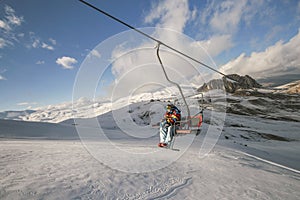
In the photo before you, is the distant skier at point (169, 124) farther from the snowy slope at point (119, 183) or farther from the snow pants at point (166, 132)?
the snowy slope at point (119, 183)

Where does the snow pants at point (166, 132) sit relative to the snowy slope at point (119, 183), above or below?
above

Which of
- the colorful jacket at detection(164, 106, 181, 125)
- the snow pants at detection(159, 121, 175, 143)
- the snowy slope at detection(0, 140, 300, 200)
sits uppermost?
the colorful jacket at detection(164, 106, 181, 125)

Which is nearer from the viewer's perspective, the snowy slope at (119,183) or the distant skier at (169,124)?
the snowy slope at (119,183)

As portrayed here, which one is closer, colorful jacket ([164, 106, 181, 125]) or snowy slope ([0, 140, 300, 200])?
snowy slope ([0, 140, 300, 200])

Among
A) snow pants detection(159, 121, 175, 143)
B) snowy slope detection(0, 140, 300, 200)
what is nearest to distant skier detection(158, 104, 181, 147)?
snow pants detection(159, 121, 175, 143)

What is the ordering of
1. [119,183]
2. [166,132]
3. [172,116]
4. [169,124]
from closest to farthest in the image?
[119,183], [169,124], [172,116], [166,132]

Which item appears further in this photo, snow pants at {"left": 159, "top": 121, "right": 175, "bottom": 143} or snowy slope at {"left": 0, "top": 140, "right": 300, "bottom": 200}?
snow pants at {"left": 159, "top": 121, "right": 175, "bottom": 143}

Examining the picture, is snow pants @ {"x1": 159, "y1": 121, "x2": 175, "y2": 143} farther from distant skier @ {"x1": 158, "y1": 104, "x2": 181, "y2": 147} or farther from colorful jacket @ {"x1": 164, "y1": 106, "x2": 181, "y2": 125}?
colorful jacket @ {"x1": 164, "y1": 106, "x2": 181, "y2": 125}

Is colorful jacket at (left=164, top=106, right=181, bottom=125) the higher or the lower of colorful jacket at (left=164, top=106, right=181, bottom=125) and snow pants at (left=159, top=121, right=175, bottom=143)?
the higher

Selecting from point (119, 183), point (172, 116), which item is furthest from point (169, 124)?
point (119, 183)

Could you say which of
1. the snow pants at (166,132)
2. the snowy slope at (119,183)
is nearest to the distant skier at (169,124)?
the snow pants at (166,132)

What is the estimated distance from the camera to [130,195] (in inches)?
151

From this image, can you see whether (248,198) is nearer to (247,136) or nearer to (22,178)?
(22,178)

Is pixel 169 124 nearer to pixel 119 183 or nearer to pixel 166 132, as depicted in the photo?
pixel 166 132
